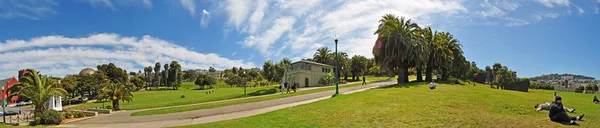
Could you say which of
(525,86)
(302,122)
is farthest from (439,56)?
(302,122)

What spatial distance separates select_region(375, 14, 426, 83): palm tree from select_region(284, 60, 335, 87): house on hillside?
52.9ft

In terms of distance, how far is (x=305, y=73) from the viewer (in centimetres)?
5372

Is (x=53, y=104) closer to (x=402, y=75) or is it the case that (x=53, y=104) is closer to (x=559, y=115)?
(x=559, y=115)

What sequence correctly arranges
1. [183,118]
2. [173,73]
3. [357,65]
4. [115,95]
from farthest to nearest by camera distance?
[173,73]
[357,65]
[115,95]
[183,118]

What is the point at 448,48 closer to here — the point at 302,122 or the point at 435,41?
the point at 435,41

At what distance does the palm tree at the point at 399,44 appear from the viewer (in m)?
37.8

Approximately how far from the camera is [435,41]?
44.4 metres

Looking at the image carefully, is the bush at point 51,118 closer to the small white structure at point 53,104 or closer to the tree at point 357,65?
the small white structure at point 53,104

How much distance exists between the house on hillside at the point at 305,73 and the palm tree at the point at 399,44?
52.9ft

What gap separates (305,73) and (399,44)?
19.7 meters

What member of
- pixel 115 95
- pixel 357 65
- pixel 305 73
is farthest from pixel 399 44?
pixel 357 65

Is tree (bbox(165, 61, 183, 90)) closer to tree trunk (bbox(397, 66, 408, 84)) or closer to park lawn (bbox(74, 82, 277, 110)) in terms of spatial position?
park lawn (bbox(74, 82, 277, 110))

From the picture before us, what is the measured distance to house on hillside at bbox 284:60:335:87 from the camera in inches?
2096

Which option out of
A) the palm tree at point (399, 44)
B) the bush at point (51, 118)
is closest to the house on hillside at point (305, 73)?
the palm tree at point (399, 44)
